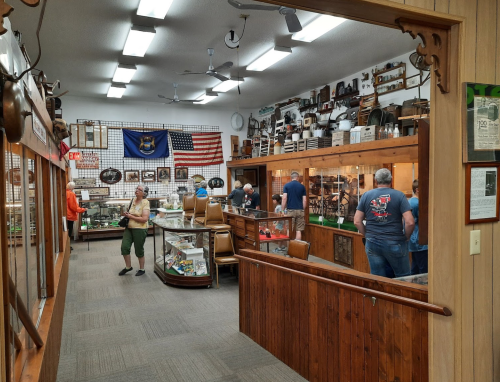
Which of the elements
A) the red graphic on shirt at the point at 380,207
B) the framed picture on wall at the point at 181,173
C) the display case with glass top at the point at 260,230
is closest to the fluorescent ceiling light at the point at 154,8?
the display case with glass top at the point at 260,230

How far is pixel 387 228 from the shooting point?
419 centimetres

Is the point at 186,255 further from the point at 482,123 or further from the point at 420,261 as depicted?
the point at 482,123

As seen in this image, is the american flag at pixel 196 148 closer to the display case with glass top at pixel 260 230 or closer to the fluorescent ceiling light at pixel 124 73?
the fluorescent ceiling light at pixel 124 73

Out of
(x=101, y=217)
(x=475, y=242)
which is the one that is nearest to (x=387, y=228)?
(x=475, y=242)

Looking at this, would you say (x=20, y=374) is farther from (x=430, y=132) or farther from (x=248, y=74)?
(x=248, y=74)

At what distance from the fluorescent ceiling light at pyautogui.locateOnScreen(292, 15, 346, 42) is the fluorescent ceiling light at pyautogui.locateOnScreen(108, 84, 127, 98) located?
17.8 ft

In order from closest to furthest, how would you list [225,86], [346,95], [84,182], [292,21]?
[292,21] < [346,95] < [225,86] < [84,182]

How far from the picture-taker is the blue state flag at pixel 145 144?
12328 millimetres

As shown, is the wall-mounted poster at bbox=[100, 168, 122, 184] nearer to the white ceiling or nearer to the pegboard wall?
the pegboard wall

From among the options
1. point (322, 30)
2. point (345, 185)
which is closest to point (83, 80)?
point (322, 30)

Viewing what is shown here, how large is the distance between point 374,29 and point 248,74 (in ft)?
12.0

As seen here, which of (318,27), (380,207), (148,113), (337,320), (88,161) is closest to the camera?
(337,320)

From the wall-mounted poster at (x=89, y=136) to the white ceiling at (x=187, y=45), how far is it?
1305mm

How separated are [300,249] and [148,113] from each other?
9.58 meters
